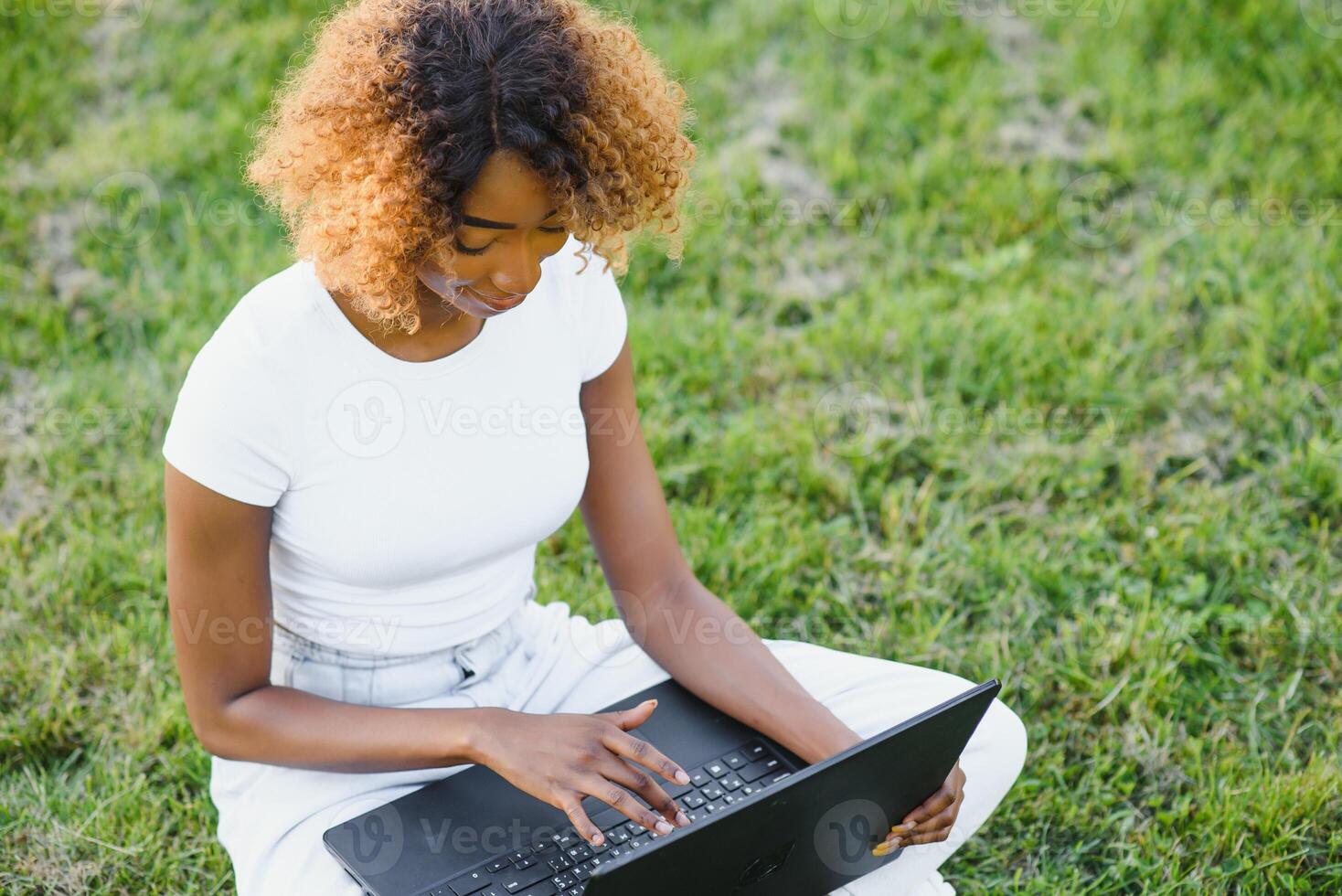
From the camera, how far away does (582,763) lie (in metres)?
1.77

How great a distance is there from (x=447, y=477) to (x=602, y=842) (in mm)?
569

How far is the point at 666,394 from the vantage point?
3516mm

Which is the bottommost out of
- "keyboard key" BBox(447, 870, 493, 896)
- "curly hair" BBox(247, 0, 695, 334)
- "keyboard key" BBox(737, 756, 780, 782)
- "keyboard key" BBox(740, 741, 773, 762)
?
"keyboard key" BBox(737, 756, 780, 782)

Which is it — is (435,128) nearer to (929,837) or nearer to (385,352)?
(385,352)

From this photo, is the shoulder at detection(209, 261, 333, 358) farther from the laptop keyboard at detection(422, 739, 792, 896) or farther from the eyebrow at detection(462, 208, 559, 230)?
the laptop keyboard at detection(422, 739, 792, 896)

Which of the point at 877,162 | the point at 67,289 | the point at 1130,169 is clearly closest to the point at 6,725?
the point at 67,289

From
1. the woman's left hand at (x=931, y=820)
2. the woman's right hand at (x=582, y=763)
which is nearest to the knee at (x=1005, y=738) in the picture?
the woman's left hand at (x=931, y=820)

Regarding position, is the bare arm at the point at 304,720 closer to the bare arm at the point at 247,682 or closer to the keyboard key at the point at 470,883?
the bare arm at the point at 247,682

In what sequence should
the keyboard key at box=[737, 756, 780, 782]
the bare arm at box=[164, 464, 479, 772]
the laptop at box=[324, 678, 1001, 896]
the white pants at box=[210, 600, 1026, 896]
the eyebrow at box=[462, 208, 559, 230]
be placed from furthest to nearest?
1. the keyboard key at box=[737, 756, 780, 782]
2. the white pants at box=[210, 600, 1026, 896]
3. the bare arm at box=[164, 464, 479, 772]
4. the eyebrow at box=[462, 208, 559, 230]
5. the laptop at box=[324, 678, 1001, 896]

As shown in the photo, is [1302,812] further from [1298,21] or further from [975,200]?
[1298,21]

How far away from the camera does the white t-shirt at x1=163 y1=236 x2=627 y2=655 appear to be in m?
1.76

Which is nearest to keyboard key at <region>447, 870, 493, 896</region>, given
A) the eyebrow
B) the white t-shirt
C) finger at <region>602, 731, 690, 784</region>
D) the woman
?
the woman

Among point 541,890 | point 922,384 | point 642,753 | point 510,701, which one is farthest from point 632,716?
point 922,384

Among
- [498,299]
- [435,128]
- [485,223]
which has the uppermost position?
[435,128]
